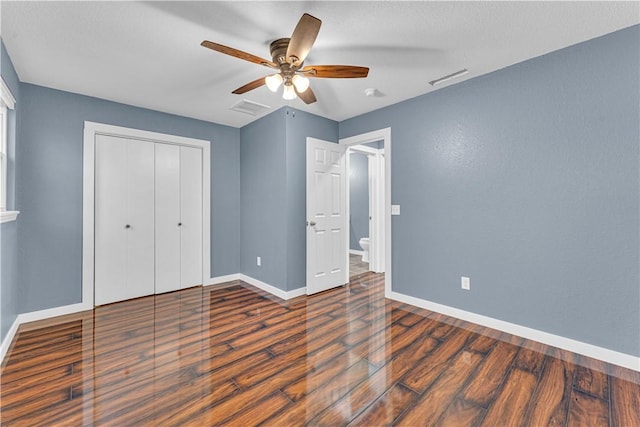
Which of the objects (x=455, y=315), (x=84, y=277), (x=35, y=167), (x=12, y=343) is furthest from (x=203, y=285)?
(x=455, y=315)

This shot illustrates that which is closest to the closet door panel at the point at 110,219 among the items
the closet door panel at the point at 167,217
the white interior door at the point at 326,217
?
the closet door panel at the point at 167,217

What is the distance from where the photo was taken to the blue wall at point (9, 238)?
225cm

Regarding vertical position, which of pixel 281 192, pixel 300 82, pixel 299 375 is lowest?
pixel 299 375

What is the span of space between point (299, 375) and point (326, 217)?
2237 mm

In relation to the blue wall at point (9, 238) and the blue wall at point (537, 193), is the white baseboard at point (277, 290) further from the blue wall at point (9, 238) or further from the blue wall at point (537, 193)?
the blue wall at point (9, 238)

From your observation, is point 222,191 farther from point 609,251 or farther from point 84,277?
point 609,251

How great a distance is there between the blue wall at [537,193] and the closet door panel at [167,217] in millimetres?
2950

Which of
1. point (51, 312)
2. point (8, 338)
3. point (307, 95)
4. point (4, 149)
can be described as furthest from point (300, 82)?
point (51, 312)

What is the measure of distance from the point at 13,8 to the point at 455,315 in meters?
4.13

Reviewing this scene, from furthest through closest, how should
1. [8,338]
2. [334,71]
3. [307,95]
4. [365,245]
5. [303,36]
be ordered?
[365,245] < [307,95] < [8,338] < [334,71] < [303,36]

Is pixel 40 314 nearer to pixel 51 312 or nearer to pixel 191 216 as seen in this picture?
pixel 51 312

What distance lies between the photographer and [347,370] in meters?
2.03

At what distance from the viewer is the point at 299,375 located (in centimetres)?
198

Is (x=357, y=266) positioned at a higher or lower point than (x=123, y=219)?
lower
